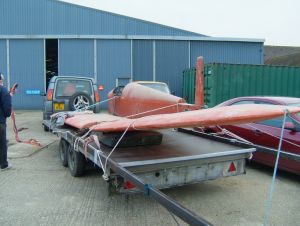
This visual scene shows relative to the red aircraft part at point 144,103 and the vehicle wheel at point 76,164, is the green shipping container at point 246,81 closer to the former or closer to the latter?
the red aircraft part at point 144,103

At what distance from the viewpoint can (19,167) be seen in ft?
24.9

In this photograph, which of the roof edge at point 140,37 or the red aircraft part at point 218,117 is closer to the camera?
→ the red aircraft part at point 218,117

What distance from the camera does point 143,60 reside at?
79.9 ft

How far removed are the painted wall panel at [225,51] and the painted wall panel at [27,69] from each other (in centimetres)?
1017

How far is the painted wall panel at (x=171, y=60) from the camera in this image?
2438 centimetres

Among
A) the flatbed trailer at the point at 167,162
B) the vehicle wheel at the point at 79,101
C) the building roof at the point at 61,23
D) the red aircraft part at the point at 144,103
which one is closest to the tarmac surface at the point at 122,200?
the flatbed trailer at the point at 167,162

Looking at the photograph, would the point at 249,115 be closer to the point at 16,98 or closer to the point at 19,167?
the point at 19,167

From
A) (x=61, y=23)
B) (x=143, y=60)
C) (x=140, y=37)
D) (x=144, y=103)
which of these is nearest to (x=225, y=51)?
(x=143, y=60)

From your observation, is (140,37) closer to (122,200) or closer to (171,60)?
(171,60)

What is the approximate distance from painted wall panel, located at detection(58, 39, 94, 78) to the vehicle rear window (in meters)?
12.5

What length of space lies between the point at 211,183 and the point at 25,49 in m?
21.0

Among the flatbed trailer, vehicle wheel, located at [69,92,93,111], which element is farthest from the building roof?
the flatbed trailer

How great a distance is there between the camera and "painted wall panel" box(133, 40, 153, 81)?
2428 centimetres

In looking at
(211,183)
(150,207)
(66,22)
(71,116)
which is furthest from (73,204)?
(66,22)
